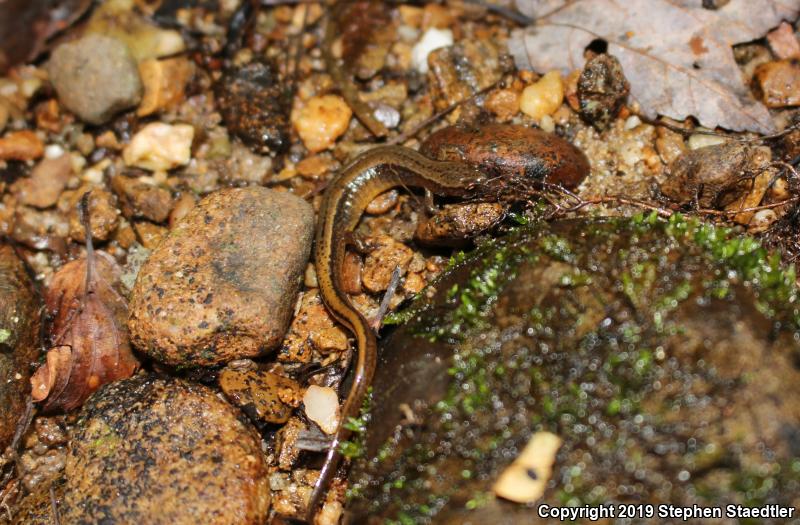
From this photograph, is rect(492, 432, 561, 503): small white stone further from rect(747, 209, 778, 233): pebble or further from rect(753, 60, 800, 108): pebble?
rect(753, 60, 800, 108): pebble

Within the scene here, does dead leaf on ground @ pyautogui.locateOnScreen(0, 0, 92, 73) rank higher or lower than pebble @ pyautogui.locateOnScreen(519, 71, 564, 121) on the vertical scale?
higher

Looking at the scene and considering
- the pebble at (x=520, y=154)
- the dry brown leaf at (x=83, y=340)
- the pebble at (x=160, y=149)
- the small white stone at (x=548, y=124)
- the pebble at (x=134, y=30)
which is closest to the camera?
the dry brown leaf at (x=83, y=340)

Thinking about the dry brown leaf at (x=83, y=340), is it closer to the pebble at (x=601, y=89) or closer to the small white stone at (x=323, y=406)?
the small white stone at (x=323, y=406)

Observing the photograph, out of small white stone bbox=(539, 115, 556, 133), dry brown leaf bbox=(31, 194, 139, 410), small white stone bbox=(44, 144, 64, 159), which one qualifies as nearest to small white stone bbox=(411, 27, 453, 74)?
small white stone bbox=(539, 115, 556, 133)

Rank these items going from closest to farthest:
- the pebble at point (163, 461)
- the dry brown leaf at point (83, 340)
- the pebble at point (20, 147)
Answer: the pebble at point (163, 461), the dry brown leaf at point (83, 340), the pebble at point (20, 147)

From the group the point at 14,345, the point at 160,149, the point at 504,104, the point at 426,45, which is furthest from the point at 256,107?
the point at 14,345

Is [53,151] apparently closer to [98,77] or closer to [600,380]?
[98,77]

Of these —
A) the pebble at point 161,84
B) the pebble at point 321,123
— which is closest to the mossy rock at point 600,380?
the pebble at point 321,123
